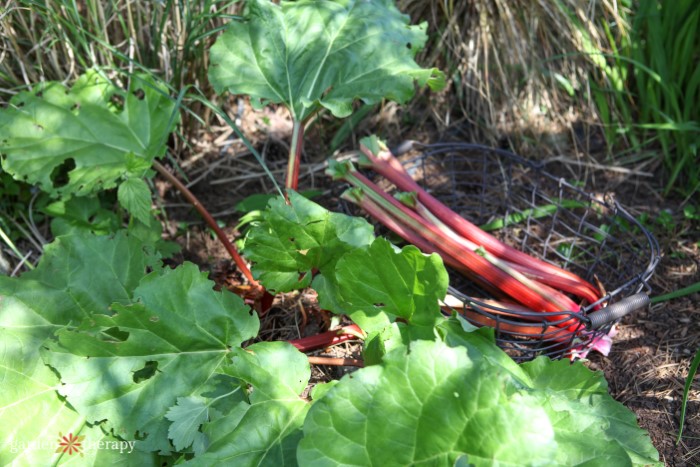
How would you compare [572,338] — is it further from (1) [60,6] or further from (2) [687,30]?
(1) [60,6]

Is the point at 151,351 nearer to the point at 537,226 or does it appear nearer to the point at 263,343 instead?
the point at 263,343

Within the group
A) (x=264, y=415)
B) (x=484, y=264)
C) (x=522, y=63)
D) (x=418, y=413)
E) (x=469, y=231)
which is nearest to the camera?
(x=418, y=413)

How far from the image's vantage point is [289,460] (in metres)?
1.60

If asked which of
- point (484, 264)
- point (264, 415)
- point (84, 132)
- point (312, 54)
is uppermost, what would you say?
point (312, 54)

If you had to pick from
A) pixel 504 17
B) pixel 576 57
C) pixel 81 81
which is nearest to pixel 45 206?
pixel 81 81

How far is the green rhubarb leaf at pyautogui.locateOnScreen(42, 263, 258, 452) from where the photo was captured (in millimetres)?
1749

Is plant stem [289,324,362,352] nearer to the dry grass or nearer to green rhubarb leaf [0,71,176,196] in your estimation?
green rhubarb leaf [0,71,176,196]

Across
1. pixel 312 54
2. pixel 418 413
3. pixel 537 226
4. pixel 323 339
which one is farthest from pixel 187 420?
pixel 537 226

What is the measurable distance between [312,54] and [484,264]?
1023 millimetres

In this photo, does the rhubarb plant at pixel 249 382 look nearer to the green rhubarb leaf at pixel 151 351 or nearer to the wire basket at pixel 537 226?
the green rhubarb leaf at pixel 151 351

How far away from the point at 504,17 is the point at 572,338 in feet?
5.13

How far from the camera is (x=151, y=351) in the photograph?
72.2 inches
